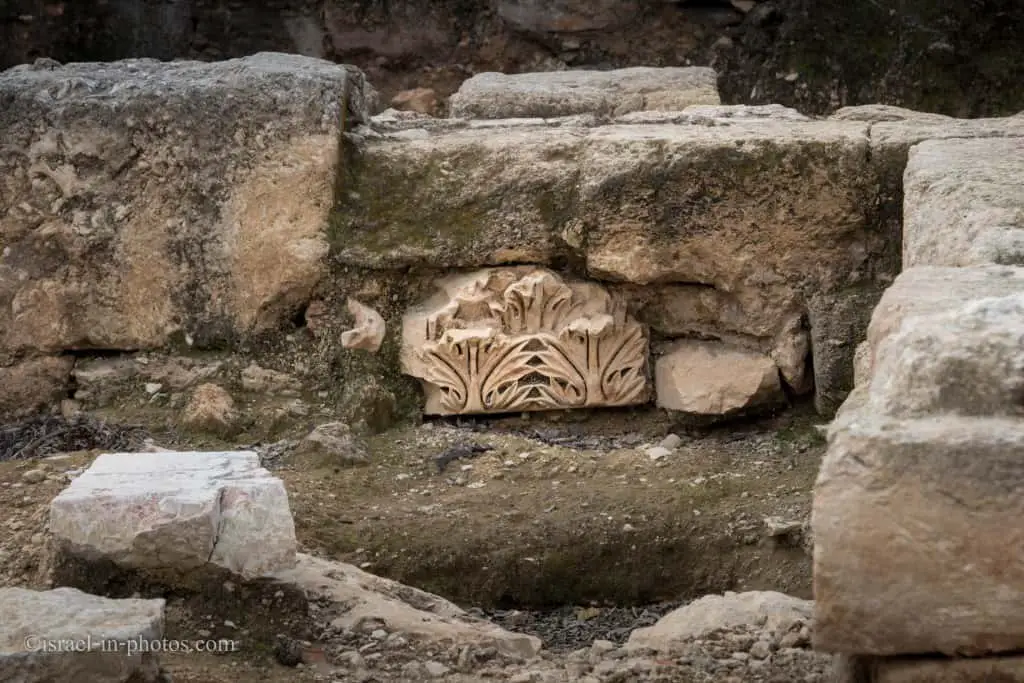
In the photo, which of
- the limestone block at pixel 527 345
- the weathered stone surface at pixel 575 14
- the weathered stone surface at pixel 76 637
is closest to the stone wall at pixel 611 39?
the weathered stone surface at pixel 575 14

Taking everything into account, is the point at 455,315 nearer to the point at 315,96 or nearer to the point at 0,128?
the point at 315,96

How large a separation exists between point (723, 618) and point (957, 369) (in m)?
1.13

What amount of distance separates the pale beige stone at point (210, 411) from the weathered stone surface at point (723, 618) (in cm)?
176

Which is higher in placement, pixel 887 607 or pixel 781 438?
pixel 887 607

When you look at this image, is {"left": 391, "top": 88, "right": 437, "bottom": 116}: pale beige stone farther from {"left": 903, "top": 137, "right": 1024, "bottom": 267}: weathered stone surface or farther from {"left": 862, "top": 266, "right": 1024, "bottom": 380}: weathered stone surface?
{"left": 862, "top": 266, "right": 1024, "bottom": 380}: weathered stone surface

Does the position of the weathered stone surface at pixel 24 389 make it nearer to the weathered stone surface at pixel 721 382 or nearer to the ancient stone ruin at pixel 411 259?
the ancient stone ruin at pixel 411 259

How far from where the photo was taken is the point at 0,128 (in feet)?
16.9

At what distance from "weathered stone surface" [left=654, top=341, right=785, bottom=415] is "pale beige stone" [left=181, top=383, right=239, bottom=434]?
4.33ft

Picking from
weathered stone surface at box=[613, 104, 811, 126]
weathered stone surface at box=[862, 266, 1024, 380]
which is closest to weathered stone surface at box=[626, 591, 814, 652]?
weathered stone surface at box=[862, 266, 1024, 380]

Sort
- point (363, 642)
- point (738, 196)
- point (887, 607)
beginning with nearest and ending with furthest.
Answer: point (887, 607) → point (363, 642) → point (738, 196)

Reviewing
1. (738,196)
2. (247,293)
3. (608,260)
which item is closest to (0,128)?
(247,293)

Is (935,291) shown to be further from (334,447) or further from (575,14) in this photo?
(575,14)

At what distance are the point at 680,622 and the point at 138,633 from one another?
125cm

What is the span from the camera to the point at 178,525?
3.31 meters
